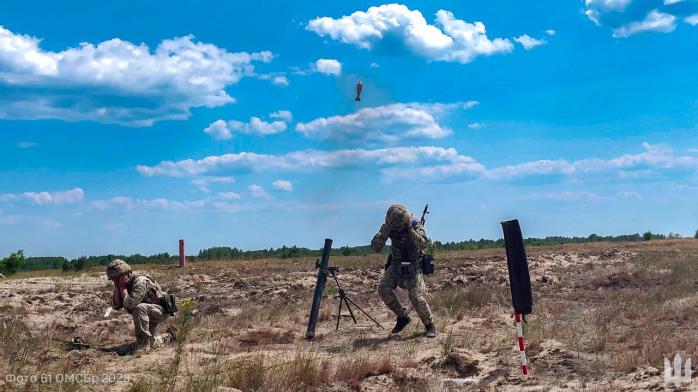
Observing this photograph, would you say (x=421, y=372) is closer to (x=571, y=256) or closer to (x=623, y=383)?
(x=623, y=383)

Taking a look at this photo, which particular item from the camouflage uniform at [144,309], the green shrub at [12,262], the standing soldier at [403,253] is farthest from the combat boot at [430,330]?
the green shrub at [12,262]

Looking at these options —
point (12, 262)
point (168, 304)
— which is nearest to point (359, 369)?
point (168, 304)

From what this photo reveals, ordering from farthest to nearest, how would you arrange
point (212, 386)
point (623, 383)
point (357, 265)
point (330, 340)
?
point (357, 265) < point (330, 340) < point (623, 383) < point (212, 386)

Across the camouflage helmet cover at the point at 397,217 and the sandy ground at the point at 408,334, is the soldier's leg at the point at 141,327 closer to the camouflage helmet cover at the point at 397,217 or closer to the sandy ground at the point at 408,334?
the sandy ground at the point at 408,334

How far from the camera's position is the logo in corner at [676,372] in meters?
6.51

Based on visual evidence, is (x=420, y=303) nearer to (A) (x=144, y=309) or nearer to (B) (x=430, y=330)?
(B) (x=430, y=330)

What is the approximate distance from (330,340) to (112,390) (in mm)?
4776

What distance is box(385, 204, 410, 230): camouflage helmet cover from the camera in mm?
10555

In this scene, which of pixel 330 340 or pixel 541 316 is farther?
pixel 541 316

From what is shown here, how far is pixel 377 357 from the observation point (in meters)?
8.55

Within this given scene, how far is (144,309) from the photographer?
9852 mm

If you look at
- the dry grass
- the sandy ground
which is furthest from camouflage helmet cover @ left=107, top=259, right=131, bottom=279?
the dry grass

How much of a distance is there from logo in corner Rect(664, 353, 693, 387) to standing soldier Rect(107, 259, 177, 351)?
677 cm

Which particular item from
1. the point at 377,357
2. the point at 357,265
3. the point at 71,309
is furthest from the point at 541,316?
the point at 357,265
